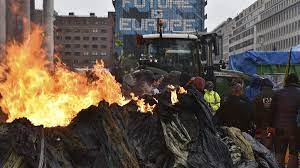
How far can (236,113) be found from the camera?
7980mm

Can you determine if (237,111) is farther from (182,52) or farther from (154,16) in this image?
(154,16)

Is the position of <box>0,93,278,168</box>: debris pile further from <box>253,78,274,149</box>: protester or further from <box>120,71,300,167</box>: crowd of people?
<box>253,78,274,149</box>: protester

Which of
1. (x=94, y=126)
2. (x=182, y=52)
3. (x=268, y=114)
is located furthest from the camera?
(x=182, y=52)

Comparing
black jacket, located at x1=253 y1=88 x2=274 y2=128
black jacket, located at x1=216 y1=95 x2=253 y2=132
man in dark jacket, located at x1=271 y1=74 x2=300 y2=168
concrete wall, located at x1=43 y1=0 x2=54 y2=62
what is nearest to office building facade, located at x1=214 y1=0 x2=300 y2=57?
concrete wall, located at x1=43 y1=0 x2=54 y2=62

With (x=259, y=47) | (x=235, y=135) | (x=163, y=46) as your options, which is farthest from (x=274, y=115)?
(x=259, y=47)

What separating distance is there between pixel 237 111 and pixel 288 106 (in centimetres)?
93

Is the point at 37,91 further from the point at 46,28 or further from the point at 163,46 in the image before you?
the point at 46,28

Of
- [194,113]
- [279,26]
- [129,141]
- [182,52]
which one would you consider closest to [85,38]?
[279,26]

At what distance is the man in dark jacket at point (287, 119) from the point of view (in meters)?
8.09

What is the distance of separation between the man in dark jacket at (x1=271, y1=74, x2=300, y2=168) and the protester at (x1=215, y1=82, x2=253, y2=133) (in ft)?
1.89

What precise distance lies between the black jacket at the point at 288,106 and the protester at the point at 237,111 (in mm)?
574

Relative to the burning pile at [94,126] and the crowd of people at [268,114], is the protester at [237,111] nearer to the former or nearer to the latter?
the crowd of people at [268,114]

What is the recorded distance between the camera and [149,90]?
9172 millimetres

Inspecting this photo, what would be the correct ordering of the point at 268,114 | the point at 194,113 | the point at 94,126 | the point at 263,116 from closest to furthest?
the point at 94,126
the point at 194,113
the point at 268,114
the point at 263,116
